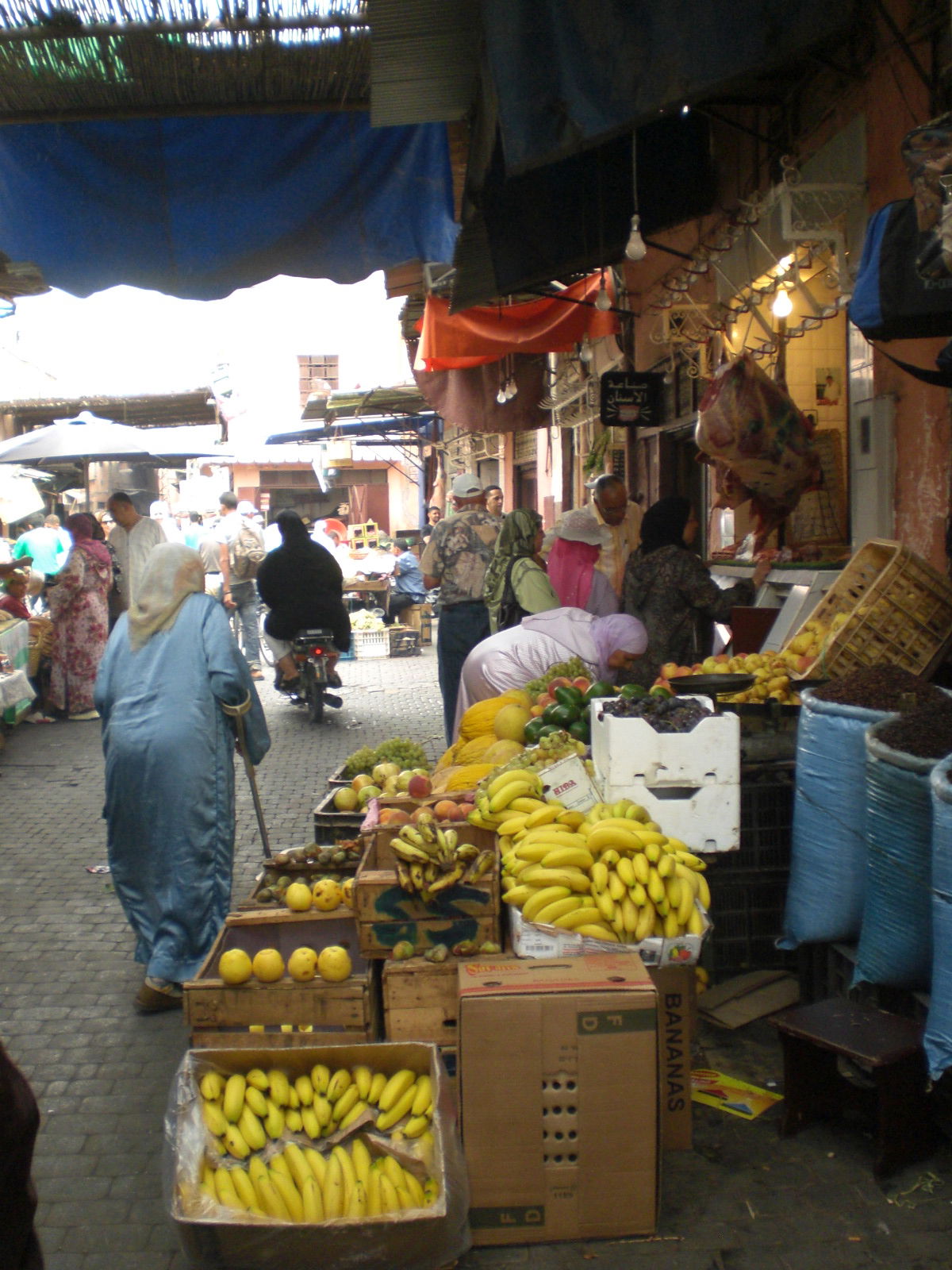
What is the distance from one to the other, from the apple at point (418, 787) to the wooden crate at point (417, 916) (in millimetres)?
1572

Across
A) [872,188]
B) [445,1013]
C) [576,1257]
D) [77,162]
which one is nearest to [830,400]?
[872,188]

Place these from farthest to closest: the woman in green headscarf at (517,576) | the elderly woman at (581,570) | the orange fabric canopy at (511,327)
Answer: the orange fabric canopy at (511,327) < the elderly woman at (581,570) < the woman in green headscarf at (517,576)

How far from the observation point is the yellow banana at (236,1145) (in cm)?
319

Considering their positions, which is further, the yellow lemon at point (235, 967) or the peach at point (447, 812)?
the peach at point (447, 812)

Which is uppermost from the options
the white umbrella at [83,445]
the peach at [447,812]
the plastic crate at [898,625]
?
the white umbrella at [83,445]

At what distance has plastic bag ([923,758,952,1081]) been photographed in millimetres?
3133

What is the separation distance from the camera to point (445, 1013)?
3748 mm

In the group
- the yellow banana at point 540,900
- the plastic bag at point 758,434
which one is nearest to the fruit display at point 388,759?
the plastic bag at point 758,434

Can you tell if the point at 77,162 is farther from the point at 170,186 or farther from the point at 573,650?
the point at 573,650

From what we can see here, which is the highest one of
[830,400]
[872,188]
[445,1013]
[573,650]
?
[872,188]

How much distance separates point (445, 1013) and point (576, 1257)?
2.81 feet

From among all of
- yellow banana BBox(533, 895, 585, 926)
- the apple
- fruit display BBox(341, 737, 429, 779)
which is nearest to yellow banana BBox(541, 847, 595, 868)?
yellow banana BBox(533, 895, 585, 926)

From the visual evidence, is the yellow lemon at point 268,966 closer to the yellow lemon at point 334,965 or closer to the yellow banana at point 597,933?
the yellow lemon at point 334,965

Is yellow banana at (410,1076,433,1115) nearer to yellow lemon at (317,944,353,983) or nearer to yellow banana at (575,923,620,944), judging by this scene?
yellow lemon at (317,944,353,983)
